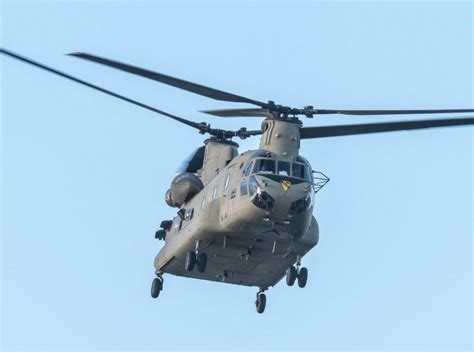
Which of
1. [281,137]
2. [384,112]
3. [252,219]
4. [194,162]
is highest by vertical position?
[194,162]

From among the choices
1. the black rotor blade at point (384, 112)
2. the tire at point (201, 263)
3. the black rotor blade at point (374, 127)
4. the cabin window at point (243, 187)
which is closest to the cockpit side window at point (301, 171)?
the cabin window at point (243, 187)

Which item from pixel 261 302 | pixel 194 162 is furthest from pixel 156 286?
pixel 194 162

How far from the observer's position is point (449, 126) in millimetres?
38562

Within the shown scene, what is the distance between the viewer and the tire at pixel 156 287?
45.5 meters

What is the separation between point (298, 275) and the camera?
137 ft

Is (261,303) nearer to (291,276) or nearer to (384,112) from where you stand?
(291,276)

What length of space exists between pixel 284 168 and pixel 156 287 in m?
8.42

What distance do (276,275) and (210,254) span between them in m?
2.80

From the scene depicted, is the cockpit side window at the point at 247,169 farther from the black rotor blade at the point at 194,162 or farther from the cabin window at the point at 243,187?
the black rotor blade at the point at 194,162

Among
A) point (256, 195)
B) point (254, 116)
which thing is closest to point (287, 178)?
point (256, 195)

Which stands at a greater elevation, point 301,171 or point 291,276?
point 301,171

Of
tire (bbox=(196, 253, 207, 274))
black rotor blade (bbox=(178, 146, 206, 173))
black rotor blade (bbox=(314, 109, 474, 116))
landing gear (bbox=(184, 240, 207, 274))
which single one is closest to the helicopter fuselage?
landing gear (bbox=(184, 240, 207, 274))

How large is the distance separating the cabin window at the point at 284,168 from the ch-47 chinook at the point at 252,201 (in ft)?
0.10

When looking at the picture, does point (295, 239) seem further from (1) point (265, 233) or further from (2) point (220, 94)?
(2) point (220, 94)
